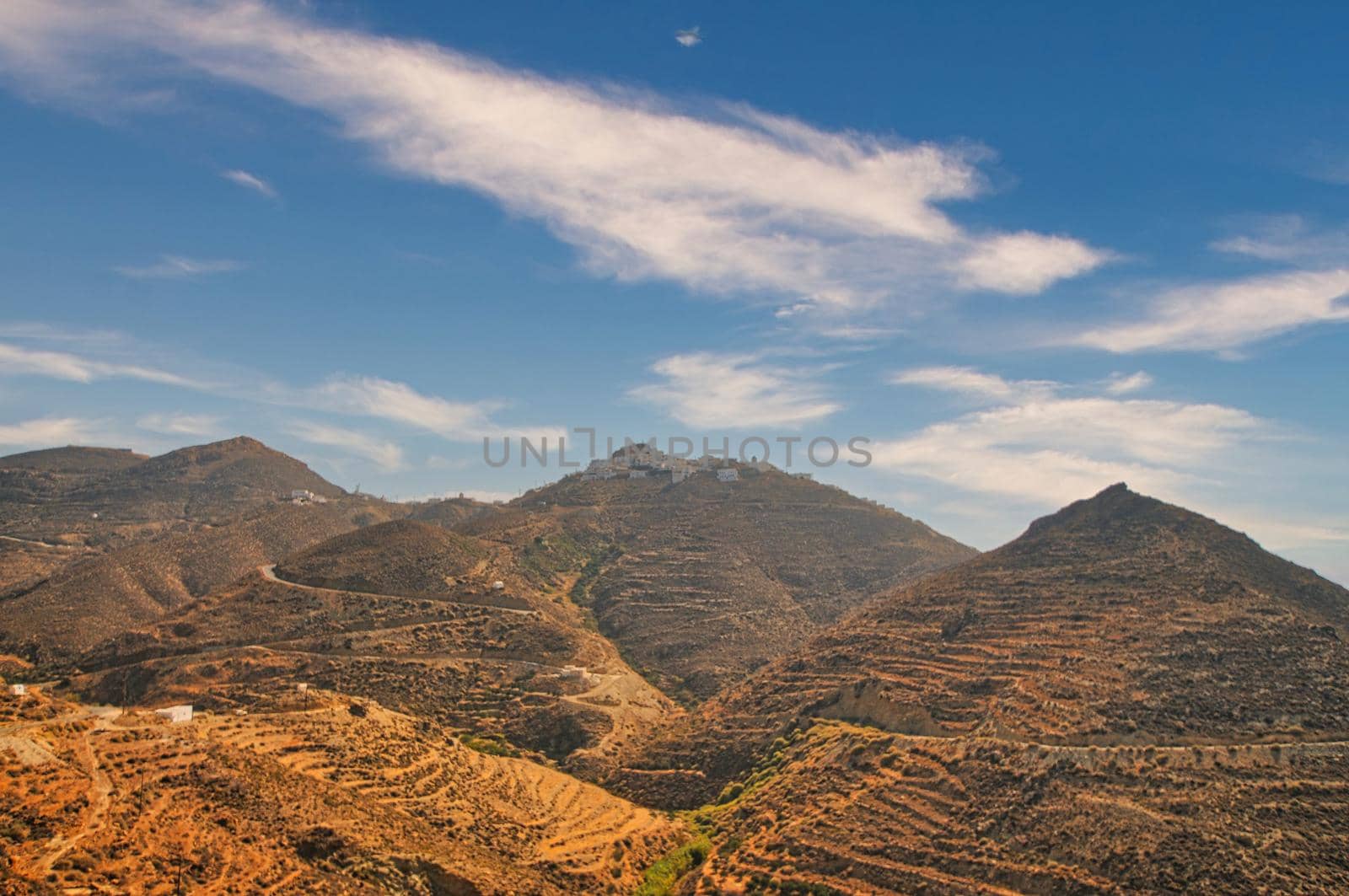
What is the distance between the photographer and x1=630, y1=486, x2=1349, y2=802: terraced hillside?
5075 cm

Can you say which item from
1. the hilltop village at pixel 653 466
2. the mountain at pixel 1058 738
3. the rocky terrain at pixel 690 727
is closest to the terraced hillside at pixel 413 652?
the rocky terrain at pixel 690 727

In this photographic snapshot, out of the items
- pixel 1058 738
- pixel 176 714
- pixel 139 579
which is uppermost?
pixel 139 579

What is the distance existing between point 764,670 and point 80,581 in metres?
70.5

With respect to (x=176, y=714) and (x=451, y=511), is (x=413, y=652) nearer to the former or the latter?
(x=176, y=714)

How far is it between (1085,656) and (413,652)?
1836 inches

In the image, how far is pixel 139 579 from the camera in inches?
4360

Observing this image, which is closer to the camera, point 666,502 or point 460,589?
point 460,589

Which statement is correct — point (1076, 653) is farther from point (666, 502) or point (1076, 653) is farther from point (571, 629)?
point (666, 502)

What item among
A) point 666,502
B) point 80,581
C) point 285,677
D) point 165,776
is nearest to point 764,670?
point 285,677

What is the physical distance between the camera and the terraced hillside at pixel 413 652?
235 ft

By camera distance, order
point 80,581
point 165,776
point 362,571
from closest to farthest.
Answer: point 165,776, point 362,571, point 80,581

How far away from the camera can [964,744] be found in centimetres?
5219

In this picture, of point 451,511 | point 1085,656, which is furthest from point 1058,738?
point 451,511

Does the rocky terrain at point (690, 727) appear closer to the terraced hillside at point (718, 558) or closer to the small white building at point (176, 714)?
the terraced hillside at point (718, 558)
